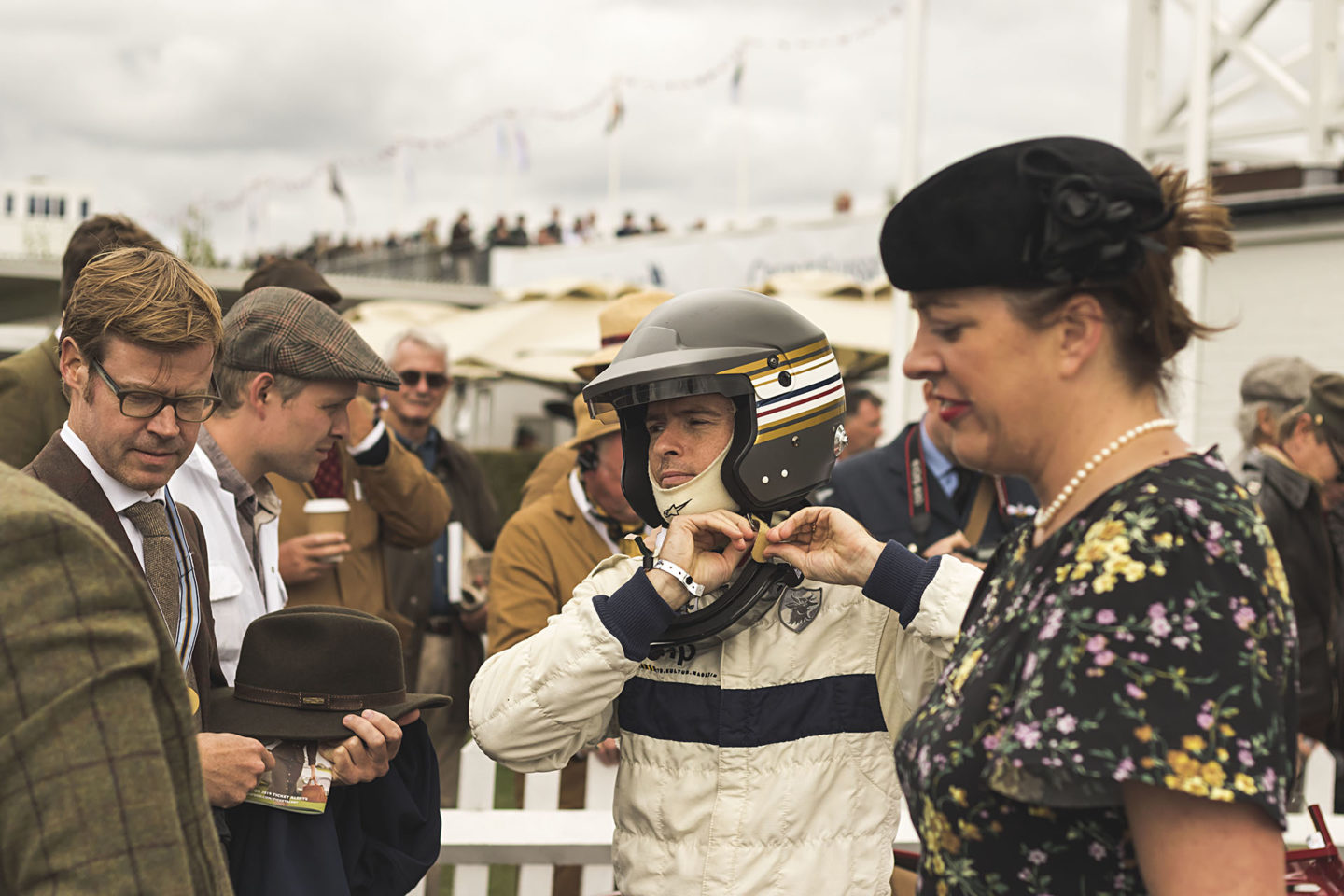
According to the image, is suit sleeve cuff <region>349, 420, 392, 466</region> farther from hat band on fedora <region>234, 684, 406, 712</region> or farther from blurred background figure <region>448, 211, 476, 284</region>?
blurred background figure <region>448, 211, 476, 284</region>

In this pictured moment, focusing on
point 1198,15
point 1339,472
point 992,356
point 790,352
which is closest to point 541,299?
point 1198,15

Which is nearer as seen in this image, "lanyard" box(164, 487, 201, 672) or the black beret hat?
the black beret hat

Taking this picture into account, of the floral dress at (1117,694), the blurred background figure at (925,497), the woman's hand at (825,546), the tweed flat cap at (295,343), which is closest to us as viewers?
the floral dress at (1117,694)

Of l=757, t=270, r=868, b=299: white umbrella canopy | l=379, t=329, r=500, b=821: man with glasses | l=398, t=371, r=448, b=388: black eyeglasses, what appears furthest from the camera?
l=757, t=270, r=868, b=299: white umbrella canopy

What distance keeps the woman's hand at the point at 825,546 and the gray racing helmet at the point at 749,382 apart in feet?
0.34

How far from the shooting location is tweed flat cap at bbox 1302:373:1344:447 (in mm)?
5145

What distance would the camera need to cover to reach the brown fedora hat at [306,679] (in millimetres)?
2426

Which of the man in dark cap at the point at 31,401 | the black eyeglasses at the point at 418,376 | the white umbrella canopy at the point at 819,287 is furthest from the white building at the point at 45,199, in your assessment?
the man in dark cap at the point at 31,401

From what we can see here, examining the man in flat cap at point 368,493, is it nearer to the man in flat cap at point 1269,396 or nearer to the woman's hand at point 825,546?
the woman's hand at point 825,546

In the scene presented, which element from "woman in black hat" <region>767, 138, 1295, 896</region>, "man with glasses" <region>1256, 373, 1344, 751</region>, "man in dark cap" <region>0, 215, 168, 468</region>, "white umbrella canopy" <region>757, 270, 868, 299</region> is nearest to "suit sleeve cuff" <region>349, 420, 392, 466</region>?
"man in dark cap" <region>0, 215, 168, 468</region>

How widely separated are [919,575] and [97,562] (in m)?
1.52

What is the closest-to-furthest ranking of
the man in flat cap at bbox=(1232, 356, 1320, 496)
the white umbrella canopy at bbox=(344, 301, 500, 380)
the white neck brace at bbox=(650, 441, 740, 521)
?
the white neck brace at bbox=(650, 441, 740, 521), the man in flat cap at bbox=(1232, 356, 1320, 496), the white umbrella canopy at bbox=(344, 301, 500, 380)

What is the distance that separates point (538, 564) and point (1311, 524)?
321 cm

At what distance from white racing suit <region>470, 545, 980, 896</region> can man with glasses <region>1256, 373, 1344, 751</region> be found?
319 centimetres
